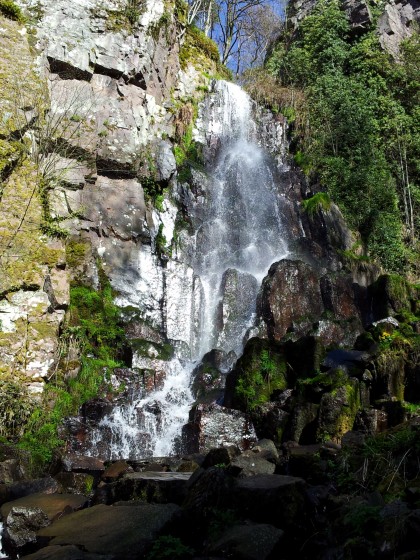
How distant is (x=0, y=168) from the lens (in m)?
11.3

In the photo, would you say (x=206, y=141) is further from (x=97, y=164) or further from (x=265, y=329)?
(x=265, y=329)

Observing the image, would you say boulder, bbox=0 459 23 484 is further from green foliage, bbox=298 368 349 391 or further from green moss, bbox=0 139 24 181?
green moss, bbox=0 139 24 181

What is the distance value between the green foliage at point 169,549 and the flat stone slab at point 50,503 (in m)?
2.00

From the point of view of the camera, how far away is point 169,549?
13.9 feet

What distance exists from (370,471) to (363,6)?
25576mm

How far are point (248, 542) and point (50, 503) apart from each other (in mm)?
3255

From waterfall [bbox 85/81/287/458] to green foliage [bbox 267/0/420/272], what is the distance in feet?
9.08

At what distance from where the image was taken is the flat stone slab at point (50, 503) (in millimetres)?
5988

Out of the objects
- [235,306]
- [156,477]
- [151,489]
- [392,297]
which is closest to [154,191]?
[235,306]

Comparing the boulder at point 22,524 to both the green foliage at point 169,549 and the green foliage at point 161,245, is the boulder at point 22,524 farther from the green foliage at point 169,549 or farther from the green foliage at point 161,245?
the green foliage at point 161,245

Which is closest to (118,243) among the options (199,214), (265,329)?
(199,214)

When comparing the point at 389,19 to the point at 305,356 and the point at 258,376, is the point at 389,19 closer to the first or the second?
the point at 305,356

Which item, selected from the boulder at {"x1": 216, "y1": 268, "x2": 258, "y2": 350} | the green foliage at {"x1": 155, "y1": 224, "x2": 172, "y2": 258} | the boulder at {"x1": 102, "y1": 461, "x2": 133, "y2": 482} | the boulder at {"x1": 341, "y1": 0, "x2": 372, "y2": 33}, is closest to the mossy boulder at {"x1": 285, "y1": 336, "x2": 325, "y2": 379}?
the boulder at {"x1": 216, "y1": 268, "x2": 258, "y2": 350}

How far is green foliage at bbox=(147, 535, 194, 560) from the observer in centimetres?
415
